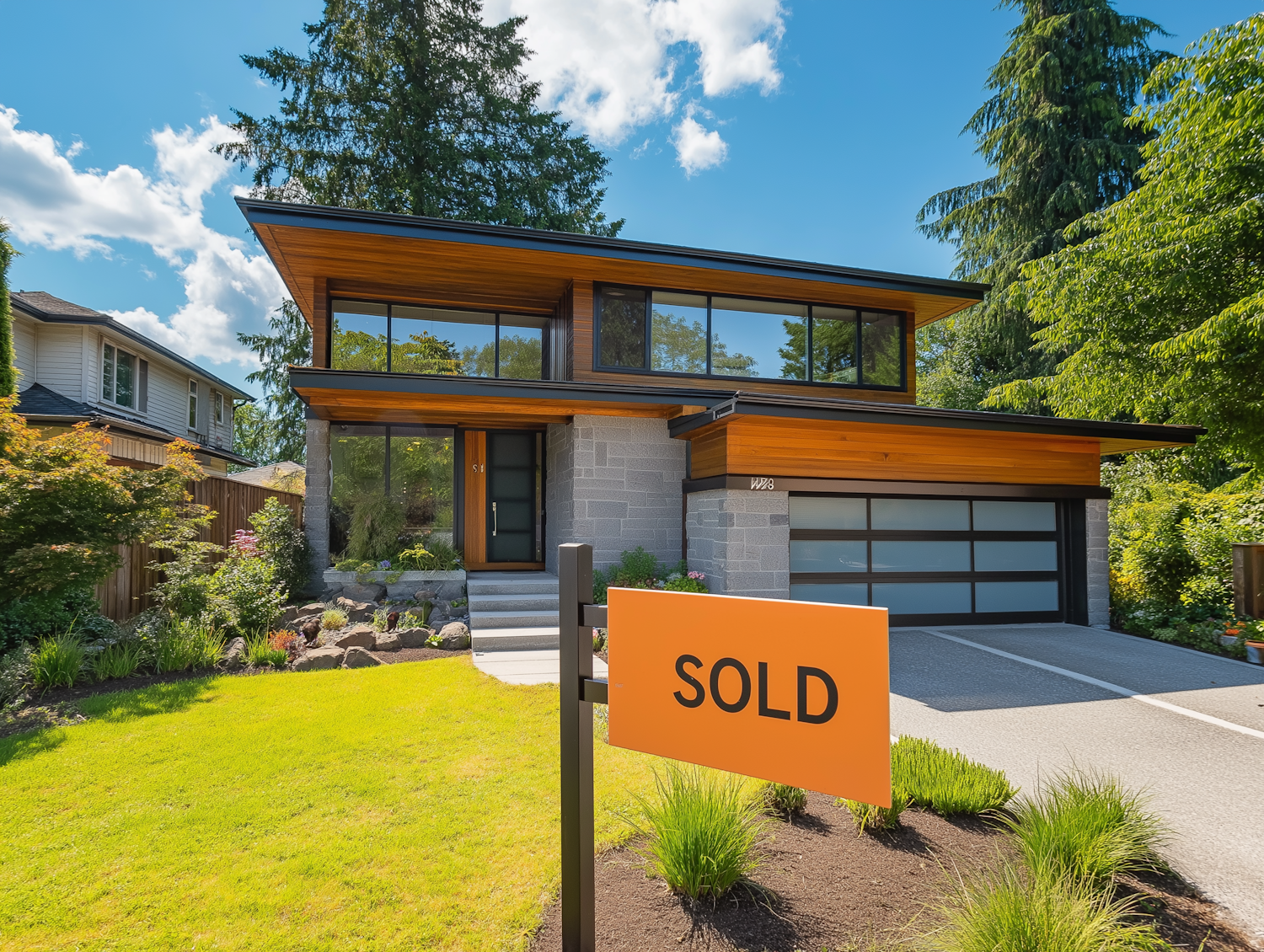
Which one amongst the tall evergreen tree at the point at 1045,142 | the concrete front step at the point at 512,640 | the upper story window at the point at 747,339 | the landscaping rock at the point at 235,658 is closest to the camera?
the landscaping rock at the point at 235,658

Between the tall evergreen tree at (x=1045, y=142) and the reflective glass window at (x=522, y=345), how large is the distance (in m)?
13.8

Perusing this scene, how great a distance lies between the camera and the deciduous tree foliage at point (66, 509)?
18.7 feet

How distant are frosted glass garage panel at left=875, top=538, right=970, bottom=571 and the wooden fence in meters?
9.22

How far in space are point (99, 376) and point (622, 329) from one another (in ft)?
46.8

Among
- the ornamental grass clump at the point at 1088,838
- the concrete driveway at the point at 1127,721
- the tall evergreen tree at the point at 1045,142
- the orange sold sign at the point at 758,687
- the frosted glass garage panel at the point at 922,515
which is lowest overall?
the concrete driveway at the point at 1127,721

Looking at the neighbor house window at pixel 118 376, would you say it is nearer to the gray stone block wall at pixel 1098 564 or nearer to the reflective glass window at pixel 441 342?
the reflective glass window at pixel 441 342

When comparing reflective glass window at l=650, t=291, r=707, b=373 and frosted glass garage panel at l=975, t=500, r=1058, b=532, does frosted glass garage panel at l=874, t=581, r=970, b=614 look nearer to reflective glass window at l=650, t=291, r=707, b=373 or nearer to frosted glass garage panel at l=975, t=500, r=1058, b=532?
frosted glass garage panel at l=975, t=500, r=1058, b=532

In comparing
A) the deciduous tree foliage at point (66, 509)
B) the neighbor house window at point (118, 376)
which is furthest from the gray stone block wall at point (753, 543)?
the neighbor house window at point (118, 376)

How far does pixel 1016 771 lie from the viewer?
391cm

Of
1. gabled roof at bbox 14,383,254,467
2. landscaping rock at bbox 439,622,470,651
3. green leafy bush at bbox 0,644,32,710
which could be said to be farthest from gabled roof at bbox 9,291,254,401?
landscaping rock at bbox 439,622,470,651

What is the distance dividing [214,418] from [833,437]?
23423mm

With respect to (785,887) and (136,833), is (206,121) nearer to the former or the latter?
(136,833)

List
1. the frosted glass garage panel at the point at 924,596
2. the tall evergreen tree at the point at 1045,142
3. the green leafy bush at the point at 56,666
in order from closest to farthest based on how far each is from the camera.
A: the green leafy bush at the point at 56,666 → the frosted glass garage panel at the point at 924,596 → the tall evergreen tree at the point at 1045,142

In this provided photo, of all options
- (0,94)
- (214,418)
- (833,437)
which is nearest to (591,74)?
(0,94)
